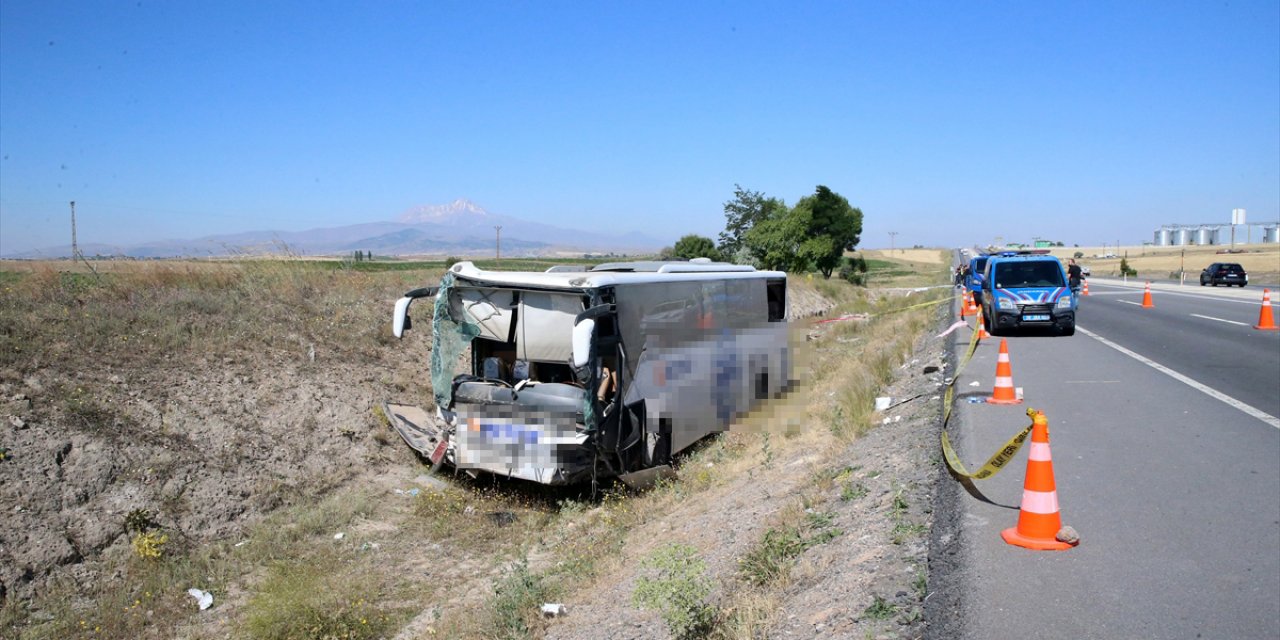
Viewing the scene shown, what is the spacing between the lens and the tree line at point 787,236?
185 feet

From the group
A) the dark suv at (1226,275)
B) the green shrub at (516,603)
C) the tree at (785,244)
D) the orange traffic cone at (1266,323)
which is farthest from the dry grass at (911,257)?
the green shrub at (516,603)

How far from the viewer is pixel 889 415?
10.9 m

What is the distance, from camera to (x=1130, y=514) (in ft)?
19.5

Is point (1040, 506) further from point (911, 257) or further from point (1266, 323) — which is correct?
point (911, 257)

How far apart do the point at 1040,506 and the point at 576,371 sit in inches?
188

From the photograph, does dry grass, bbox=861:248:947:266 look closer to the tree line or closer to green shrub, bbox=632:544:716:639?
the tree line

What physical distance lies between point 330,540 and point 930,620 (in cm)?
762

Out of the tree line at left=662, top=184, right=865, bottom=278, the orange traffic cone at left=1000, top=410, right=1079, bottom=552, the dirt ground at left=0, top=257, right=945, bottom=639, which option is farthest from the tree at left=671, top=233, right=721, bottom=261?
the orange traffic cone at left=1000, top=410, right=1079, bottom=552

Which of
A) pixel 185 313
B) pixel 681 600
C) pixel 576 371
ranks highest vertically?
pixel 185 313

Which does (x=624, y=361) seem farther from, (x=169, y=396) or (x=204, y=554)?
(x=169, y=396)

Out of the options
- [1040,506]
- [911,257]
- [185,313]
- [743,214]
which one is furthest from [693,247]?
[911,257]

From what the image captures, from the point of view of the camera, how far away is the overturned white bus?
9.47m

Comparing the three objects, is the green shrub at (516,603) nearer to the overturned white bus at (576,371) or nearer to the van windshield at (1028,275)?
the overturned white bus at (576,371)

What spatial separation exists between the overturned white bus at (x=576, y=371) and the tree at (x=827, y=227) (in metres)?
46.1
